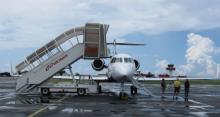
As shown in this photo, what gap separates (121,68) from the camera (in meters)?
35.8

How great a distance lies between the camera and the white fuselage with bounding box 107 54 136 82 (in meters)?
35.3

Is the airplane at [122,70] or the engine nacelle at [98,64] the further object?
the engine nacelle at [98,64]

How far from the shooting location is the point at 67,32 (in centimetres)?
3825

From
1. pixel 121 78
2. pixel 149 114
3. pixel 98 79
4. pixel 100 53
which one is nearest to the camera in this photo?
pixel 149 114

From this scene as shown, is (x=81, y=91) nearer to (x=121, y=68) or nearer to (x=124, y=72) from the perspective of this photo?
(x=121, y=68)

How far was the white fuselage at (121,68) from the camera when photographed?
35.3 meters

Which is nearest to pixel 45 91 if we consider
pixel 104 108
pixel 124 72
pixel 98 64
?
pixel 98 64

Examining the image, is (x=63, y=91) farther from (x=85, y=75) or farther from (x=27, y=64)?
(x=85, y=75)

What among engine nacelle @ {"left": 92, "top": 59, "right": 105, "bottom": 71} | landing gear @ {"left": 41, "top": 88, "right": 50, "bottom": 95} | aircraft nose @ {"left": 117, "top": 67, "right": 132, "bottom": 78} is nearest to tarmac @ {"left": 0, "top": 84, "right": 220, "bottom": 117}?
aircraft nose @ {"left": 117, "top": 67, "right": 132, "bottom": 78}

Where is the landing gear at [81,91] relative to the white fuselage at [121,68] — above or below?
below

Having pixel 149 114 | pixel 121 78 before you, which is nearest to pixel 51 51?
pixel 121 78

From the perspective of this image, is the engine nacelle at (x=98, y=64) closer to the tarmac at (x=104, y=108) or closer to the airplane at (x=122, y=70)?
the airplane at (x=122, y=70)

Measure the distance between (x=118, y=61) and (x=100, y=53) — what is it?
5.14 ft

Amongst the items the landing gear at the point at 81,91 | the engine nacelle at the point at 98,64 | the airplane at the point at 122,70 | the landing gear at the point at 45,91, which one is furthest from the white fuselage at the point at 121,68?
the landing gear at the point at 45,91
